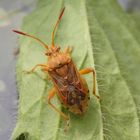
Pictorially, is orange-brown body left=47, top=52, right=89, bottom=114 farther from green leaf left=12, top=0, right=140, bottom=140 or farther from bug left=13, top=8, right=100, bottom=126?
green leaf left=12, top=0, right=140, bottom=140

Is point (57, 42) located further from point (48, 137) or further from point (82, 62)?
point (48, 137)

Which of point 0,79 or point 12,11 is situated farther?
point 12,11

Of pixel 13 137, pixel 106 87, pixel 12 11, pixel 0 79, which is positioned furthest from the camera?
pixel 12 11

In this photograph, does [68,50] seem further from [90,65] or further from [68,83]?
[68,83]

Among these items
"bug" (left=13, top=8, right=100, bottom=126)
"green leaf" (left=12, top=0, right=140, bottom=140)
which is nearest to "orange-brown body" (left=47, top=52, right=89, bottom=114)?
"bug" (left=13, top=8, right=100, bottom=126)

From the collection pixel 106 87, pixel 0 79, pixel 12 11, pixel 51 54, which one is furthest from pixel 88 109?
pixel 12 11

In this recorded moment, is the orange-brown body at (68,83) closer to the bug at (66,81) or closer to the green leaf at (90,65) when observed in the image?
the bug at (66,81)
